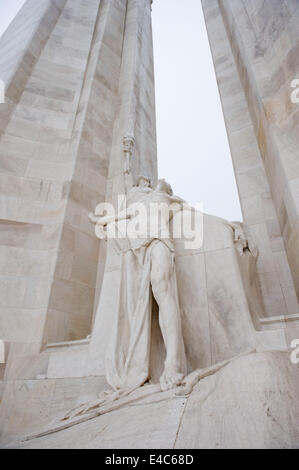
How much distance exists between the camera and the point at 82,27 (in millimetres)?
10375

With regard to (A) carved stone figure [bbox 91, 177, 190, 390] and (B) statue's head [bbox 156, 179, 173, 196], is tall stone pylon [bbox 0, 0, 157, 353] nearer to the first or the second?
(A) carved stone figure [bbox 91, 177, 190, 390]

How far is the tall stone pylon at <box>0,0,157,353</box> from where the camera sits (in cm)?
564

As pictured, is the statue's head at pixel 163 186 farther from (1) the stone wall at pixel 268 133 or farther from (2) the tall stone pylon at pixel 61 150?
(2) the tall stone pylon at pixel 61 150

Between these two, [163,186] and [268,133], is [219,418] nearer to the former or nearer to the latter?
[163,186]

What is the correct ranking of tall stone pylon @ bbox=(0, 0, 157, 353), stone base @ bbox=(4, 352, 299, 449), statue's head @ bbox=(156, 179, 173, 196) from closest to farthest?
stone base @ bbox=(4, 352, 299, 449) < statue's head @ bbox=(156, 179, 173, 196) < tall stone pylon @ bbox=(0, 0, 157, 353)

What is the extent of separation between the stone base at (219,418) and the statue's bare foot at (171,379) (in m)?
0.25

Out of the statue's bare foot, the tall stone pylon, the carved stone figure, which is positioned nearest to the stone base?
the statue's bare foot

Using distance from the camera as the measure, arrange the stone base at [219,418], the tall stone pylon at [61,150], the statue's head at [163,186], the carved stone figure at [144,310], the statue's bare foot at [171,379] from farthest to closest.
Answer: the tall stone pylon at [61,150], the statue's head at [163,186], the carved stone figure at [144,310], the statue's bare foot at [171,379], the stone base at [219,418]

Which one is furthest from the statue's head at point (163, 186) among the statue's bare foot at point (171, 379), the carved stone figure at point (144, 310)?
the statue's bare foot at point (171, 379)

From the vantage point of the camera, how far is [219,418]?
1.83 m

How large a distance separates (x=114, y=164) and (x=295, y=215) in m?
4.89

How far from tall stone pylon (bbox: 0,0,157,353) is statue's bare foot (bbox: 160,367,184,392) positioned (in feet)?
9.57

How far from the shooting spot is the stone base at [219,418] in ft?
5.34
